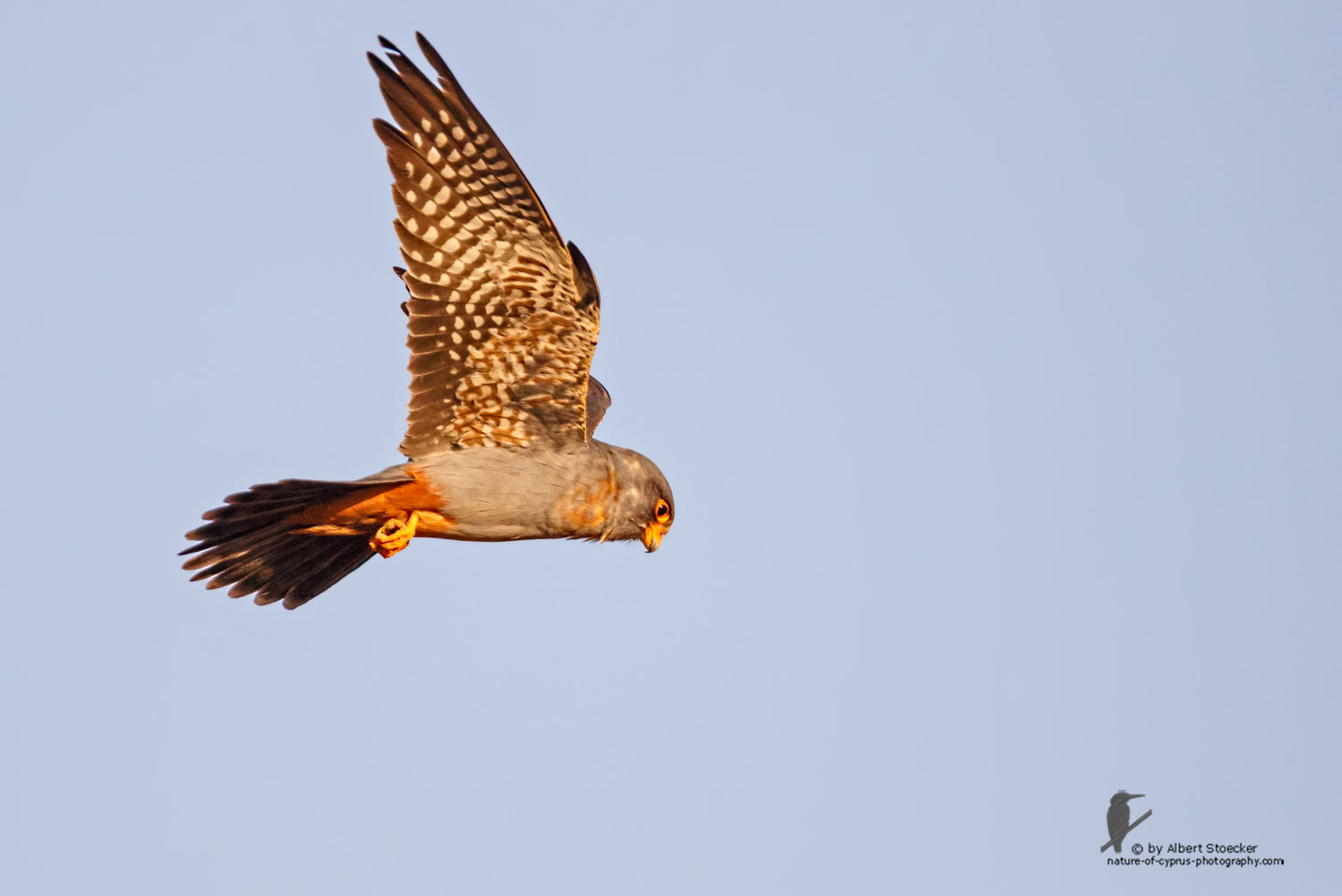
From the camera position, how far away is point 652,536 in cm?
864

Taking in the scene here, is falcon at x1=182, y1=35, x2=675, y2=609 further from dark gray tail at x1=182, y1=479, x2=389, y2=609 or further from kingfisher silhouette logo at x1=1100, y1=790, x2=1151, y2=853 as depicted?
kingfisher silhouette logo at x1=1100, y1=790, x2=1151, y2=853

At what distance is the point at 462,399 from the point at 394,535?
83 centimetres

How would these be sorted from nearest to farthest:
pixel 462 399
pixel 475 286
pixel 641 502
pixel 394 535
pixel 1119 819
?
1. pixel 475 286
2. pixel 394 535
3. pixel 462 399
4. pixel 641 502
5. pixel 1119 819

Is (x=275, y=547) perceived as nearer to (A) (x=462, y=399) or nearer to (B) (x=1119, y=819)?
(A) (x=462, y=399)

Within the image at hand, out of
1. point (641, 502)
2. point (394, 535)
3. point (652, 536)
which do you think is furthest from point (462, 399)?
point (652, 536)

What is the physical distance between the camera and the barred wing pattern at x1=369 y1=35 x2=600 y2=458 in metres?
7.31

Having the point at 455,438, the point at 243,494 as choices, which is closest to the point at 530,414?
the point at 455,438

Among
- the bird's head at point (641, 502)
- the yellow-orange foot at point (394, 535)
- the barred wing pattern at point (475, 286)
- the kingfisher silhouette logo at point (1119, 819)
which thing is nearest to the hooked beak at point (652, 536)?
the bird's head at point (641, 502)

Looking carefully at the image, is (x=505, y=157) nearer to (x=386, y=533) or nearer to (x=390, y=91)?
(x=390, y=91)

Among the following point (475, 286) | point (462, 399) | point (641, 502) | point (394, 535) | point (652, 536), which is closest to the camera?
point (475, 286)

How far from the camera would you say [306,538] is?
7.98 meters

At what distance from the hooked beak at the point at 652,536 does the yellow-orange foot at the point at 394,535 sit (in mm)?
1453

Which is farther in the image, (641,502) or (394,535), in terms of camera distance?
(641,502)

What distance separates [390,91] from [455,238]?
809 mm
